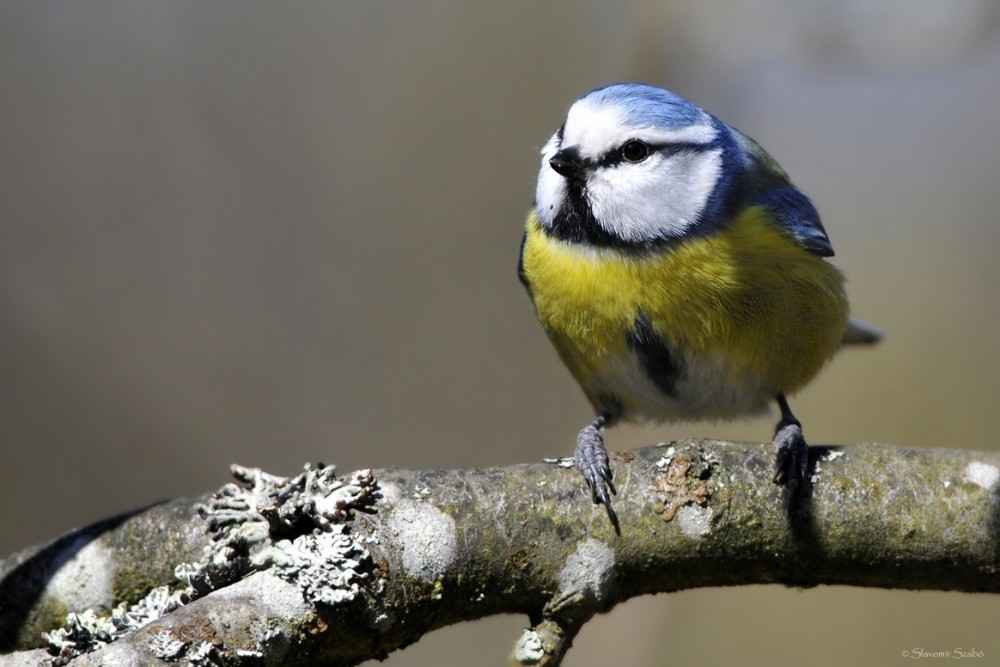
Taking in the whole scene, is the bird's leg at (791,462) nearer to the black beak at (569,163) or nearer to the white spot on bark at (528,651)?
the white spot on bark at (528,651)

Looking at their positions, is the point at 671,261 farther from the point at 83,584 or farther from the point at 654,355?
the point at 83,584

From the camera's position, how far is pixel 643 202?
1835 mm

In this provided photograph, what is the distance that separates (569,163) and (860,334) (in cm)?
115

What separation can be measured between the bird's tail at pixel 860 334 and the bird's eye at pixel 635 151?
3.11 feet

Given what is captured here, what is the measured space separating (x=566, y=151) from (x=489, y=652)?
245 centimetres

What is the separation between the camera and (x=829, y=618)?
3295 millimetres

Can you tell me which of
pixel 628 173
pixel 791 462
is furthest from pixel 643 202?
pixel 791 462

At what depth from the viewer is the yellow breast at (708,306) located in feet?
5.93

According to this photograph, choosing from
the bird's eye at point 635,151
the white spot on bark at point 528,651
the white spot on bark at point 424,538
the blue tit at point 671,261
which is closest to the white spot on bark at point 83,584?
the white spot on bark at point 424,538

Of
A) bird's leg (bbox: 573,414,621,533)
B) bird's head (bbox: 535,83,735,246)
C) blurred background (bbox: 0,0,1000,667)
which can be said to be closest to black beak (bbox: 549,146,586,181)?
bird's head (bbox: 535,83,735,246)

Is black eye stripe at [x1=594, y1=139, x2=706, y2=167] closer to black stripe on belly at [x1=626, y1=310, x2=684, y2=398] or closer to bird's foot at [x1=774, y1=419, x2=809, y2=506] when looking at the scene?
black stripe on belly at [x1=626, y1=310, x2=684, y2=398]

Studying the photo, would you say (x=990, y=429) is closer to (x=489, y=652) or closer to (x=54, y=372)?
(x=489, y=652)

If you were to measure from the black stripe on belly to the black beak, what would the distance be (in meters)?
0.31

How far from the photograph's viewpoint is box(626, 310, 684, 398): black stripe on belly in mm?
1837
